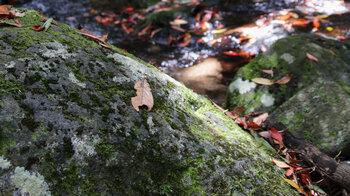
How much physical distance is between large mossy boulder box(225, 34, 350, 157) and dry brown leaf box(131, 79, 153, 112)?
1827 millimetres

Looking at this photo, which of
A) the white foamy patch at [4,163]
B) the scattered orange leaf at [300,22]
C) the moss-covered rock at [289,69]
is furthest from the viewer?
the scattered orange leaf at [300,22]

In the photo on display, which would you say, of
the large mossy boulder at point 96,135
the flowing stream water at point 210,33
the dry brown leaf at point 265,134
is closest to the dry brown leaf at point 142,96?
the large mossy boulder at point 96,135

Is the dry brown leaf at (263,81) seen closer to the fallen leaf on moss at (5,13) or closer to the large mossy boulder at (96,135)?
the large mossy boulder at (96,135)

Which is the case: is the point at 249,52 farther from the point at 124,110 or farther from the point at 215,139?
the point at 124,110

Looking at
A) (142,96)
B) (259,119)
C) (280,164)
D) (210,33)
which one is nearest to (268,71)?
(259,119)

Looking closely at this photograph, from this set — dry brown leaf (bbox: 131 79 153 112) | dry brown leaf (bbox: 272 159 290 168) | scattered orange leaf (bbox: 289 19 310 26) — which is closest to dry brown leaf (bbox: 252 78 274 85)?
dry brown leaf (bbox: 272 159 290 168)

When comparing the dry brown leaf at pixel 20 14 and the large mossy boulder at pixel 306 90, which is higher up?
the dry brown leaf at pixel 20 14

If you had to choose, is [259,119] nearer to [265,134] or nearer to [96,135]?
[265,134]

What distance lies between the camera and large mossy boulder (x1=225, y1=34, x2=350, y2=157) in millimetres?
2631

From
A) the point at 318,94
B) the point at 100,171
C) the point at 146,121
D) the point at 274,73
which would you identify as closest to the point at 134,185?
the point at 100,171

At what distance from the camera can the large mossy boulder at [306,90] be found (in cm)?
Result: 263

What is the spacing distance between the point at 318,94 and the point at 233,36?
3687 mm

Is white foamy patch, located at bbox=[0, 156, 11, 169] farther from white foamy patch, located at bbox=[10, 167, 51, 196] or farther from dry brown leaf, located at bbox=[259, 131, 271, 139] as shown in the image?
dry brown leaf, located at bbox=[259, 131, 271, 139]

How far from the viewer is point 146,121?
1616 millimetres
